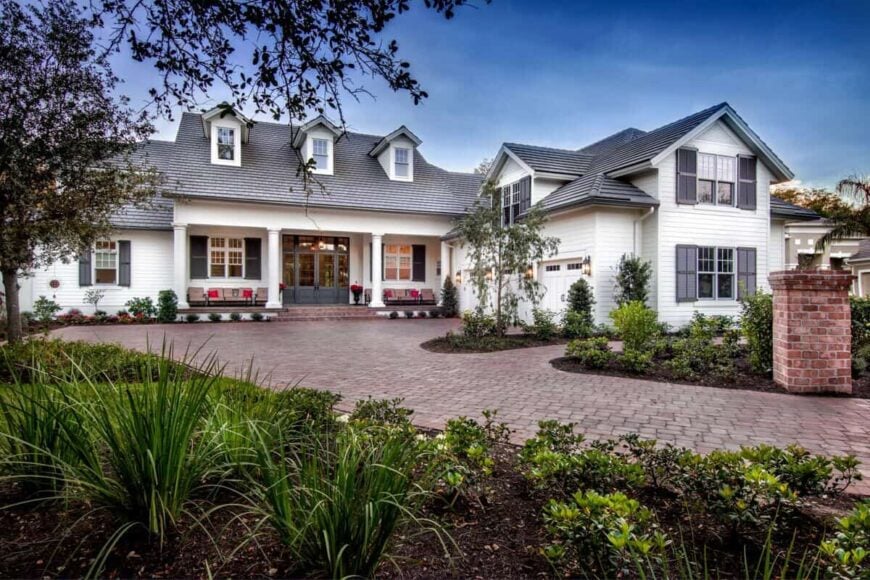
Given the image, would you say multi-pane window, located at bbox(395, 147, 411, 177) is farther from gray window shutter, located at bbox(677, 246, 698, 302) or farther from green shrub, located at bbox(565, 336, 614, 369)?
green shrub, located at bbox(565, 336, 614, 369)

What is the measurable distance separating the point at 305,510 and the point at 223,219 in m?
18.0

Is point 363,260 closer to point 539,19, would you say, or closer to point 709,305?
point 709,305

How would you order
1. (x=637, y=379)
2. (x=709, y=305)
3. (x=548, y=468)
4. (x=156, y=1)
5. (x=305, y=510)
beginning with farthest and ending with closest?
1. (x=709, y=305)
2. (x=637, y=379)
3. (x=156, y=1)
4. (x=548, y=468)
5. (x=305, y=510)

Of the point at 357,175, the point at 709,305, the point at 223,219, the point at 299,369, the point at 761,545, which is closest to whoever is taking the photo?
the point at 761,545

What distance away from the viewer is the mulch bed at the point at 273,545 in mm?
2039

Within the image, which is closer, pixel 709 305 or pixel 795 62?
pixel 795 62

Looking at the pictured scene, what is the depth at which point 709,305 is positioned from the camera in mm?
14758

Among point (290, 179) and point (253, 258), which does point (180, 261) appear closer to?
point (253, 258)

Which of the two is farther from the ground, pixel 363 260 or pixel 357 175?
pixel 357 175

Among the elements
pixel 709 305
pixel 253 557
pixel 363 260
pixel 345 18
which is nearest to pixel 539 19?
pixel 345 18

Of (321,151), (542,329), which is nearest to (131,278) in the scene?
(321,151)

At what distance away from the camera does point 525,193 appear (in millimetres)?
16906

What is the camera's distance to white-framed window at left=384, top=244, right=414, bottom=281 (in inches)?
872

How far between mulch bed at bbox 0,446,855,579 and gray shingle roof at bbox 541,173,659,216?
10.9 meters
